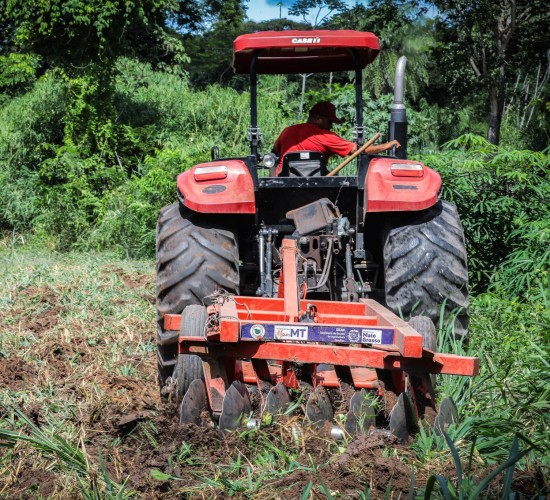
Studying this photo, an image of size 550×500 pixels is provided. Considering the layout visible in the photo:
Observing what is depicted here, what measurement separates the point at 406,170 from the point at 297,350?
156 centimetres

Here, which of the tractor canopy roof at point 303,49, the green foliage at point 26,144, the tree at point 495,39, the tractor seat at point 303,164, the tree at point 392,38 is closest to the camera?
the tractor canopy roof at point 303,49

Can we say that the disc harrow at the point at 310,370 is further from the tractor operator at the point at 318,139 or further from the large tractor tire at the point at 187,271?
the tractor operator at the point at 318,139

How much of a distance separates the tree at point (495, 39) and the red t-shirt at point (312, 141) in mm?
9193

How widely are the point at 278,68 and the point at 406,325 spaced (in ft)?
10.0

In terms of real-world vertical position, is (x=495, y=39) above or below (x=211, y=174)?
below

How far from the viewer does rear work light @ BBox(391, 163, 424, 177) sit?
476 cm

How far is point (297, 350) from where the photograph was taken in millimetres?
3641

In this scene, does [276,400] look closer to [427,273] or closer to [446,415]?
[446,415]

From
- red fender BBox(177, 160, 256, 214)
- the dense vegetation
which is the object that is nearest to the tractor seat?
red fender BBox(177, 160, 256, 214)

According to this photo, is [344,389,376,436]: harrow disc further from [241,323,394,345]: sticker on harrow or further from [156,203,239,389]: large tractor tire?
[156,203,239,389]: large tractor tire

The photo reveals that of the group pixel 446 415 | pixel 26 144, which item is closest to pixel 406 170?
pixel 446 415

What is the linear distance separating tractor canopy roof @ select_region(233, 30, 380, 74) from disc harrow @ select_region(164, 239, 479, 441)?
160 cm

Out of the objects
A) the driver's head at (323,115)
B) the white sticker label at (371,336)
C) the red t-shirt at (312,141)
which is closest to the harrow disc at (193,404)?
the white sticker label at (371,336)

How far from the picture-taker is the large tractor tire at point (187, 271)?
4520 mm
